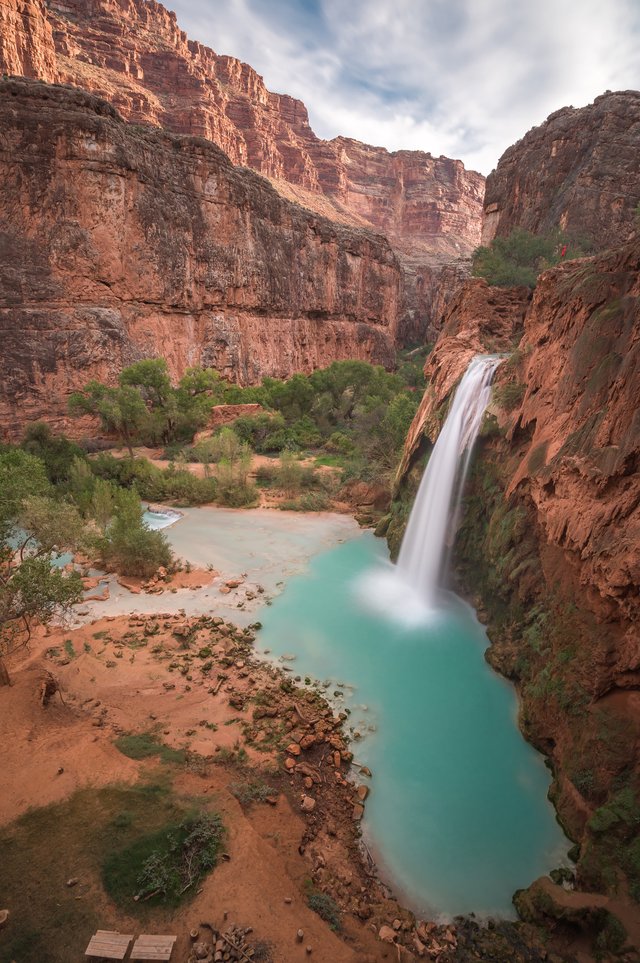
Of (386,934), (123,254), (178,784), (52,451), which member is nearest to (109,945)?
(178,784)

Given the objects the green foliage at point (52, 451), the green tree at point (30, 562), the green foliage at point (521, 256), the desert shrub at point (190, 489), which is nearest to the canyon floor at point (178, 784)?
the green tree at point (30, 562)

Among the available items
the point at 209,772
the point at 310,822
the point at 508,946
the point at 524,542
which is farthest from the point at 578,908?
the point at 524,542

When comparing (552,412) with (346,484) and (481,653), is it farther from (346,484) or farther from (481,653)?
(346,484)

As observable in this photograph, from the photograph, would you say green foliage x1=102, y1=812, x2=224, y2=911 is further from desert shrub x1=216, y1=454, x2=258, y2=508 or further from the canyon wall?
desert shrub x1=216, y1=454, x2=258, y2=508

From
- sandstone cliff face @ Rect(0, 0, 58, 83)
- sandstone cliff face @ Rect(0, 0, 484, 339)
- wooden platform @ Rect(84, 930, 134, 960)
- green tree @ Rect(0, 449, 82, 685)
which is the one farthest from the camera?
sandstone cliff face @ Rect(0, 0, 484, 339)

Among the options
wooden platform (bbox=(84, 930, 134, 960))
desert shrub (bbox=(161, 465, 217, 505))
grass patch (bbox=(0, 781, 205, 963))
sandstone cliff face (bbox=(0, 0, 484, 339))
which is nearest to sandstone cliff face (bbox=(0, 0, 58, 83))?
sandstone cliff face (bbox=(0, 0, 484, 339))

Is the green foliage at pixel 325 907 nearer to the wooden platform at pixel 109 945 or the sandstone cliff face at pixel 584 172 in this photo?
the wooden platform at pixel 109 945
